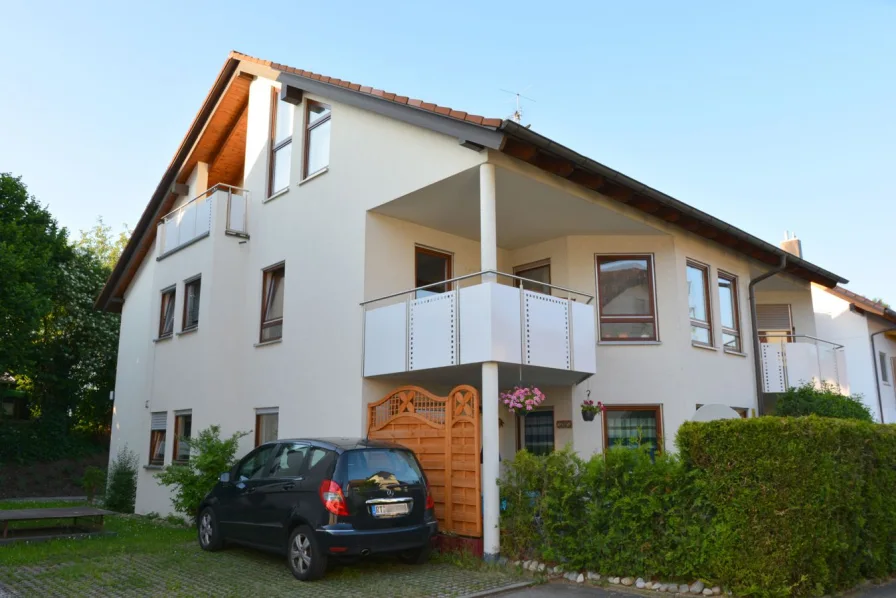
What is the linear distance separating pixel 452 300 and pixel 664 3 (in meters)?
4.81

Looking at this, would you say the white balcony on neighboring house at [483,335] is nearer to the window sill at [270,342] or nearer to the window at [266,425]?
the window sill at [270,342]

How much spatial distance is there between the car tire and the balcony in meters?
6.81

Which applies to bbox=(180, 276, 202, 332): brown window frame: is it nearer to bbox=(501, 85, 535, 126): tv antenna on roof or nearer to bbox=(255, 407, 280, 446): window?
bbox=(255, 407, 280, 446): window

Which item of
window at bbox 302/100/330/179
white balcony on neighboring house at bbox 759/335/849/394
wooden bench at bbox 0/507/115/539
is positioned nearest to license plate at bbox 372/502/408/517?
wooden bench at bbox 0/507/115/539

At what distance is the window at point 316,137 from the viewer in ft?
46.3

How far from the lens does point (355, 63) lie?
47.5 feet

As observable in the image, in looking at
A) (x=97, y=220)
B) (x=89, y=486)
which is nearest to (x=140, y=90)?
(x=89, y=486)

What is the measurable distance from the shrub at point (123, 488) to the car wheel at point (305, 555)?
10712 mm

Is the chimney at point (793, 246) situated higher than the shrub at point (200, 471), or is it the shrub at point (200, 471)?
the chimney at point (793, 246)

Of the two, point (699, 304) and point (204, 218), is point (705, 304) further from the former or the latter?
point (204, 218)

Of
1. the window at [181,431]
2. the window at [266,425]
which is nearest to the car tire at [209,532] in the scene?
the window at [266,425]

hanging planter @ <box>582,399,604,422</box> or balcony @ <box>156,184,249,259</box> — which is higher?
balcony @ <box>156,184,249,259</box>

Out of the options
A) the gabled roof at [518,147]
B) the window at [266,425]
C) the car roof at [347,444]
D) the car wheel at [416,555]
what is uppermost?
the gabled roof at [518,147]

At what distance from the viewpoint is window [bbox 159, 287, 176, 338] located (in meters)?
17.7
